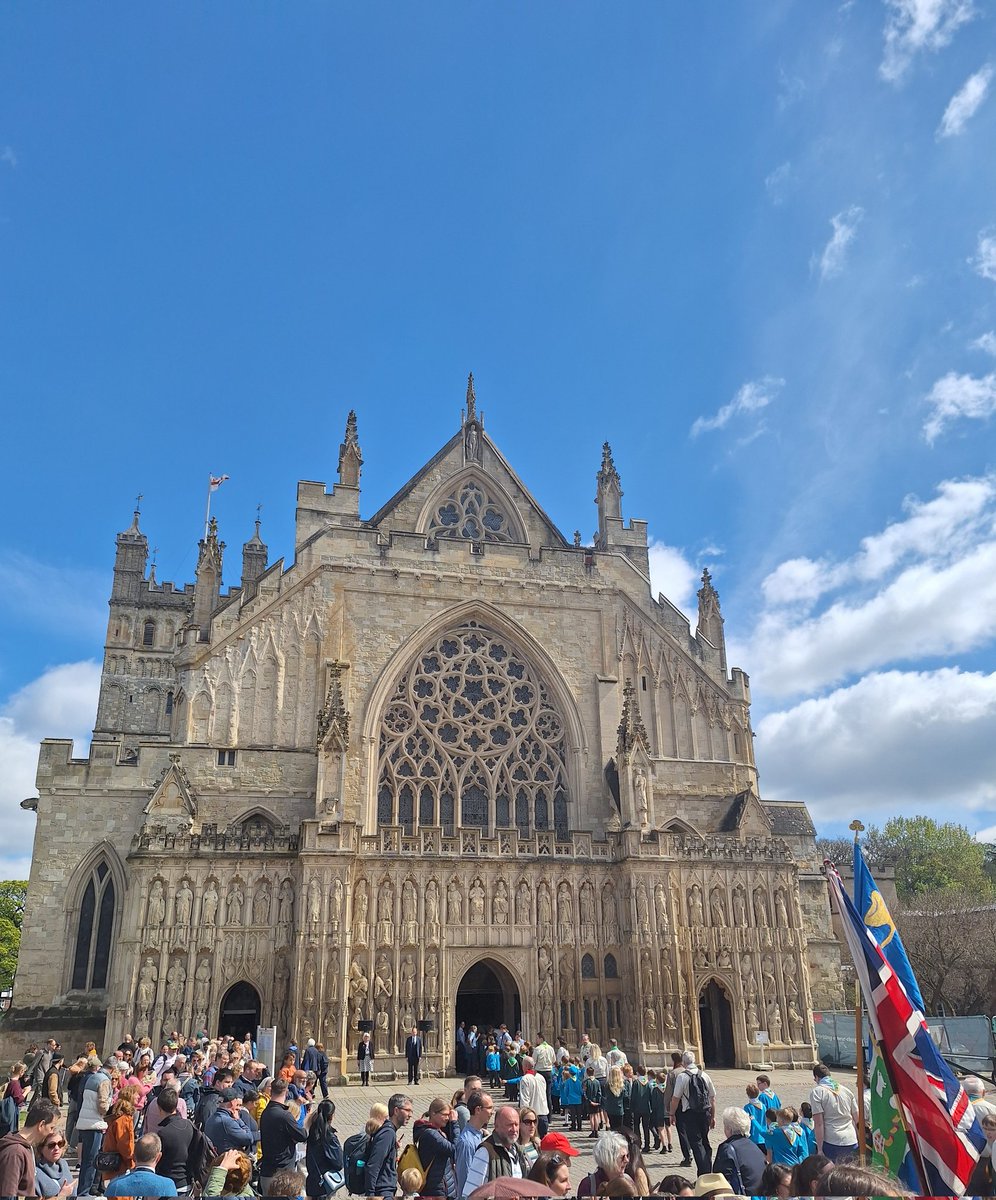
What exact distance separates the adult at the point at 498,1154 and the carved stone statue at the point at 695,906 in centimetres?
1966

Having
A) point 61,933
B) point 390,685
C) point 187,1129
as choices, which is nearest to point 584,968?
point 390,685

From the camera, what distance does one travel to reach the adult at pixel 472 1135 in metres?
7.35

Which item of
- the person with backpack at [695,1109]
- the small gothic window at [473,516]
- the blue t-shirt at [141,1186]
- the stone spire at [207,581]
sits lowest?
the person with backpack at [695,1109]

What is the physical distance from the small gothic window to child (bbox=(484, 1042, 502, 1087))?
1572cm

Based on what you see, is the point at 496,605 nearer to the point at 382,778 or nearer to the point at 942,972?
the point at 382,778

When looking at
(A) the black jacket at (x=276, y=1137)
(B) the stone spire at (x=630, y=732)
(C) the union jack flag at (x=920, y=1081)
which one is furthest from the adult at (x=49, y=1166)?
(B) the stone spire at (x=630, y=732)

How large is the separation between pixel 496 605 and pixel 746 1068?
14.3 metres

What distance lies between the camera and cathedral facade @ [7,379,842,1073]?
2330 cm

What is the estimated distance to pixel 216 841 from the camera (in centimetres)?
2373

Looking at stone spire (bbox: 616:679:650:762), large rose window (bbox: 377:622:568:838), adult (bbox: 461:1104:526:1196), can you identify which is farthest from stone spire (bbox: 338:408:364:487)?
adult (bbox: 461:1104:526:1196)

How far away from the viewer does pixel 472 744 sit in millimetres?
28297

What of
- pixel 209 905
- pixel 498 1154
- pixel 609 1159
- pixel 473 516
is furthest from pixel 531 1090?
pixel 473 516

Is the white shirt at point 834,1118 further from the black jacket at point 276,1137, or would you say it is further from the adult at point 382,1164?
the black jacket at point 276,1137

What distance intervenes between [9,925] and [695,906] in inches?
1930
